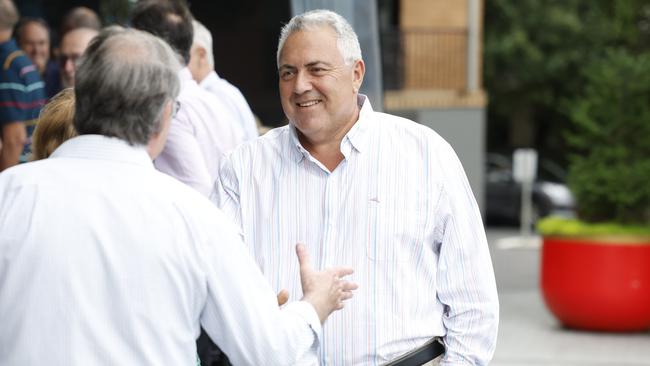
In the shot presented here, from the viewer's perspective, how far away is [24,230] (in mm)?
2443

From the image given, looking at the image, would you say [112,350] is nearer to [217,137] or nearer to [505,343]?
[217,137]

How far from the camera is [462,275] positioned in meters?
3.50

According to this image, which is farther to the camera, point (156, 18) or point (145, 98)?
point (156, 18)

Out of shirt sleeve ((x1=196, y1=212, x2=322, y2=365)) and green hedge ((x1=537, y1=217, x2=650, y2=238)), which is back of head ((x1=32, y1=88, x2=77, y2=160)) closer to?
shirt sleeve ((x1=196, y1=212, x2=322, y2=365))

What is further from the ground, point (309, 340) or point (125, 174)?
point (125, 174)

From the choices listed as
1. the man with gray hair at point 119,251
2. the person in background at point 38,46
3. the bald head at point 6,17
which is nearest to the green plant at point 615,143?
the person in background at point 38,46

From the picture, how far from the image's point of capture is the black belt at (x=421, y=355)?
343 cm

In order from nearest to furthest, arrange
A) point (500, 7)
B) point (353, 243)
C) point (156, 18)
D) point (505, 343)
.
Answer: point (353, 243) < point (156, 18) < point (505, 343) < point (500, 7)

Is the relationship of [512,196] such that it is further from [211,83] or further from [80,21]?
[211,83]

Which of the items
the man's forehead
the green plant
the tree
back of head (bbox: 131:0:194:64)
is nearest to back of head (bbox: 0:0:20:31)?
back of head (bbox: 131:0:194:64)

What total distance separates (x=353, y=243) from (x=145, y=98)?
1.07 m

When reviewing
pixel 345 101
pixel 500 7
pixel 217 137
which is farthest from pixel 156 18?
pixel 500 7

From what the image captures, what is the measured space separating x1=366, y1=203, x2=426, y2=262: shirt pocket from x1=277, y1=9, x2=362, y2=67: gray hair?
0.44m

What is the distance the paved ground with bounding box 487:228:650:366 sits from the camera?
9883mm
